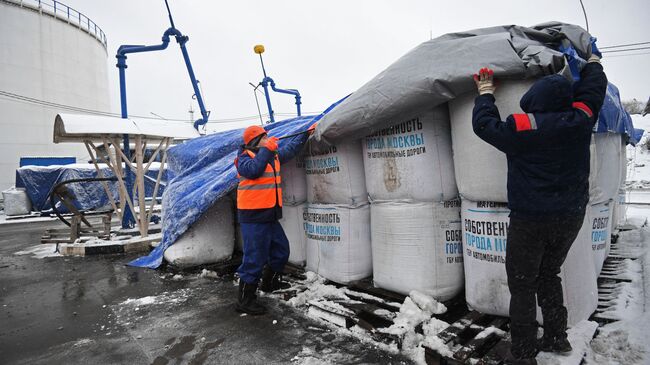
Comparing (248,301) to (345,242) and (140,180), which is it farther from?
(140,180)

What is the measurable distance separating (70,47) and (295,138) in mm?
22107

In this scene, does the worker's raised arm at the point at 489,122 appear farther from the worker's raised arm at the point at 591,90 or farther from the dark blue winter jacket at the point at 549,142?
the worker's raised arm at the point at 591,90

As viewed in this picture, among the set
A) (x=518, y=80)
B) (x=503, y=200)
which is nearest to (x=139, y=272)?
(x=503, y=200)

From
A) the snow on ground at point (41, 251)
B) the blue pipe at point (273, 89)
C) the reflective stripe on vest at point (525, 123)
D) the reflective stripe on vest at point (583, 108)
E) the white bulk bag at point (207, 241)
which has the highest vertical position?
the blue pipe at point (273, 89)

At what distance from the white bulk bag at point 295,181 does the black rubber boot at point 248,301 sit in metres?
1.08

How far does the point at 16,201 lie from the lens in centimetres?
A: 1342

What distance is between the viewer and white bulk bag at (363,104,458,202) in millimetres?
2574

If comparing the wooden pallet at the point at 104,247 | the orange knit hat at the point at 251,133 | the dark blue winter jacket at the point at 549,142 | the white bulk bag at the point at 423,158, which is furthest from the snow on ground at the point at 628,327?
the wooden pallet at the point at 104,247

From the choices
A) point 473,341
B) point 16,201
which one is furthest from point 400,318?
point 16,201

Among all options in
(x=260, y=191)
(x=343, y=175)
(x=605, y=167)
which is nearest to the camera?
(x=605, y=167)

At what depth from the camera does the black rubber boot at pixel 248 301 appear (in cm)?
291

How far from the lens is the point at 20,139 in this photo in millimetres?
17359

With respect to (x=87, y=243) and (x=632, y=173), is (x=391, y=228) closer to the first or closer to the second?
(x=87, y=243)

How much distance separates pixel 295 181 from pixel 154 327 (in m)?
1.82
